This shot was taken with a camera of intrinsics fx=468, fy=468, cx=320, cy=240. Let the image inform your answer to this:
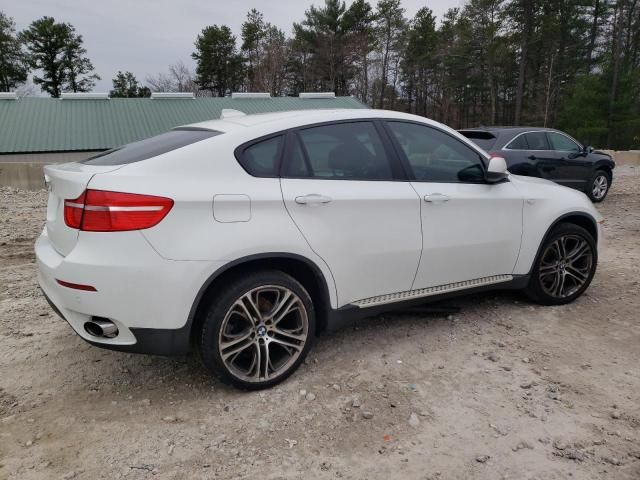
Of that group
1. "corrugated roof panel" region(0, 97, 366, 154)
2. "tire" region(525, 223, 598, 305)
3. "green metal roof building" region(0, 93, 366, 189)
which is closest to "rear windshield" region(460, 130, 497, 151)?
"tire" region(525, 223, 598, 305)

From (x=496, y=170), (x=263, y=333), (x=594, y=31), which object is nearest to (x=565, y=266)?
(x=496, y=170)

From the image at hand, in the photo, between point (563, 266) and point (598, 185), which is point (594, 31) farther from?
point (563, 266)

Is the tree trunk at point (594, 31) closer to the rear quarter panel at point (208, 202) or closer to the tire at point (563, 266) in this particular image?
the tire at point (563, 266)

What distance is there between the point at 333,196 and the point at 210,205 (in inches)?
30.5

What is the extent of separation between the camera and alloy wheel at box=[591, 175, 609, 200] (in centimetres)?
1045

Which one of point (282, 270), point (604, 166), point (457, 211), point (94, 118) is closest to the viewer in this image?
point (282, 270)

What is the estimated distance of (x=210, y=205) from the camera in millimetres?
2508

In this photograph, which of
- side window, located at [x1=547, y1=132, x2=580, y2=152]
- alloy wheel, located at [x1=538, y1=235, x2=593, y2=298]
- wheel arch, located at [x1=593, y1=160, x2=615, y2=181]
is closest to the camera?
alloy wheel, located at [x1=538, y1=235, x2=593, y2=298]

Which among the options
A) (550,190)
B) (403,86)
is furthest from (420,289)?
(403,86)

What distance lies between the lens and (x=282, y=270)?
2.92 m

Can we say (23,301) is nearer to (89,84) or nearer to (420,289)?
(420,289)

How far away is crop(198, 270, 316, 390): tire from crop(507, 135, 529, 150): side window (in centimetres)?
710

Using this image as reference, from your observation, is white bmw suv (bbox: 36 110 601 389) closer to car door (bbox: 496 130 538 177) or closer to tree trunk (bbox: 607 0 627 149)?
car door (bbox: 496 130 538 177)

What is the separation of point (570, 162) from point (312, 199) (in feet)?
28.9
